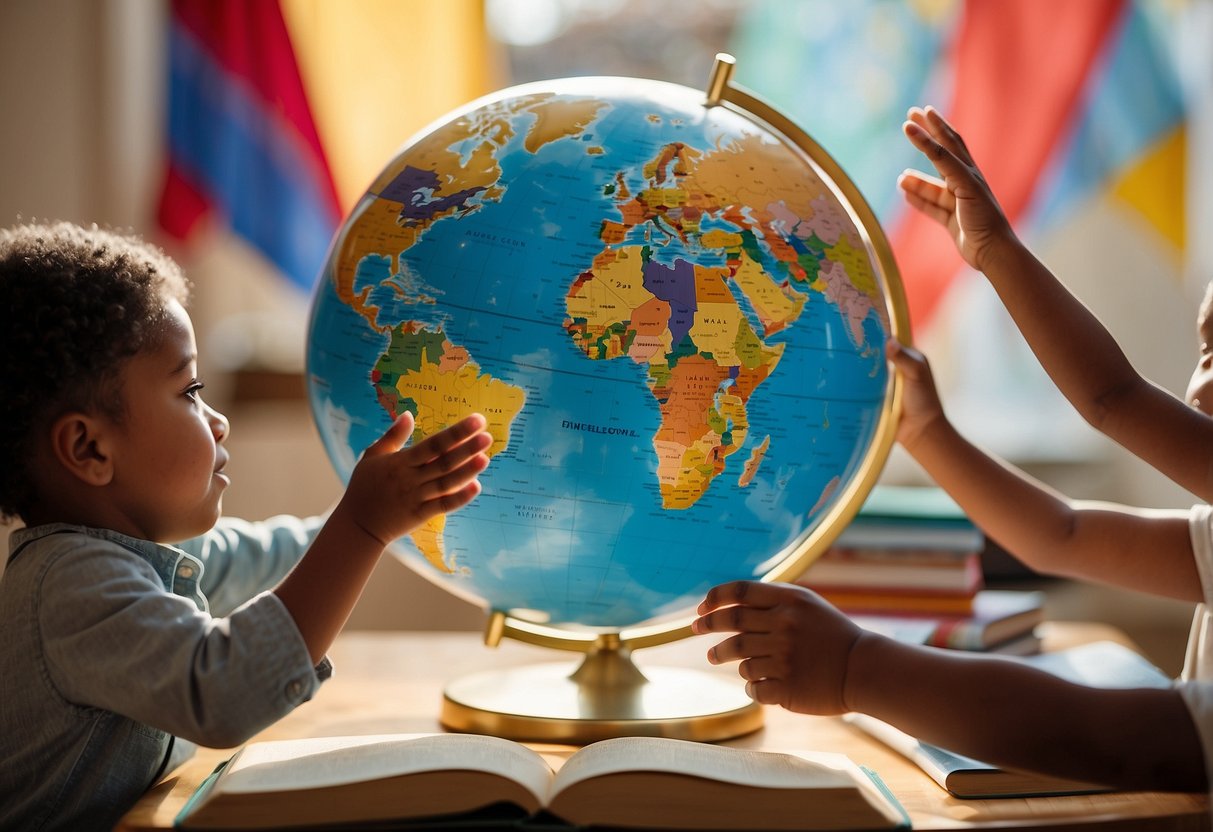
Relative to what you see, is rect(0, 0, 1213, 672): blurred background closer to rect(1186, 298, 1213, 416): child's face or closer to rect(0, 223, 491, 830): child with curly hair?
rect(1186, 298, 1213, 416): child's face

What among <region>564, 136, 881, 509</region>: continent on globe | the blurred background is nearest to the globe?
<region>564, 136, 881, 509</region>: continent on globe

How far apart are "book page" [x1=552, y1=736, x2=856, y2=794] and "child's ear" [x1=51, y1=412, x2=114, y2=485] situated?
459mm

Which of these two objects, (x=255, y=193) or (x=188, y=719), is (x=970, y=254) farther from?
(x=255, y=193)

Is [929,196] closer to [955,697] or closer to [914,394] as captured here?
[914,394]

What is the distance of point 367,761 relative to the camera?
893 millimetres

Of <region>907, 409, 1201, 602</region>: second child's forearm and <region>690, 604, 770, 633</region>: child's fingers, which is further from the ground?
<region>907, 409, 1201, 602</region>: second child's forearm

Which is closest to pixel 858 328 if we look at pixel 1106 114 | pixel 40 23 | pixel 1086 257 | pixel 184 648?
pixel 184 648

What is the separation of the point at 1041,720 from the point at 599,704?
406mm

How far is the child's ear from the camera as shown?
969 mm

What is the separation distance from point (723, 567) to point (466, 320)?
322 millimetres

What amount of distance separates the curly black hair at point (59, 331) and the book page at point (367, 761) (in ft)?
1.04

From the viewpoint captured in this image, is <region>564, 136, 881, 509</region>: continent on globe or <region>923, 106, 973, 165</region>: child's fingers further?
<region>923, 106, 973, 165</region>: child's fingers

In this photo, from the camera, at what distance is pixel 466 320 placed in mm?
979

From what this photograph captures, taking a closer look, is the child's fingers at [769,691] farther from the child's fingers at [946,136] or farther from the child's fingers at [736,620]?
the child's fingers at [946,136]
